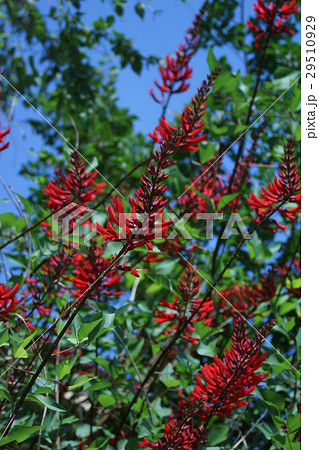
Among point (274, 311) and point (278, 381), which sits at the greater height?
point (274, 311)

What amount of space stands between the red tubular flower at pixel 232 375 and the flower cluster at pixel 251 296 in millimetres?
299

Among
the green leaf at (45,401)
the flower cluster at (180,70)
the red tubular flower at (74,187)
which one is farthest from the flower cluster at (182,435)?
the flower cluster at (180,70)

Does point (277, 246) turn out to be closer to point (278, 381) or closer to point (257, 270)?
point (257, 270)

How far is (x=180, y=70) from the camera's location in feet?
3.65

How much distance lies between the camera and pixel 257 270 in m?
1.44

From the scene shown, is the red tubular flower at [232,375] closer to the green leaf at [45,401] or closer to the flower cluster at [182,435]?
the flower cluster at [182,435]

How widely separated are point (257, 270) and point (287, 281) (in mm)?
110

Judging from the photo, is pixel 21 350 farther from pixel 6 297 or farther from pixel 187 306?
pixel 187 306

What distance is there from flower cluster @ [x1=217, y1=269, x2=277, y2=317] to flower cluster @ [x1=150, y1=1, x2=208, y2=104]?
1.40ft

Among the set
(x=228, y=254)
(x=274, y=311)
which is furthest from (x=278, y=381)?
(x=228, y=254)

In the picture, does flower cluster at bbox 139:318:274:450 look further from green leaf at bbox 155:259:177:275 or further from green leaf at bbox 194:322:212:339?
green leaf at bbox 155:259:177:275

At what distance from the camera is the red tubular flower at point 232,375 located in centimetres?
81

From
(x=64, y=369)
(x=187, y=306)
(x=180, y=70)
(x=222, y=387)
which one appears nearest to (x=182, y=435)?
(x=222, y=387)

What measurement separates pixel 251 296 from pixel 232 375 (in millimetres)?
414
